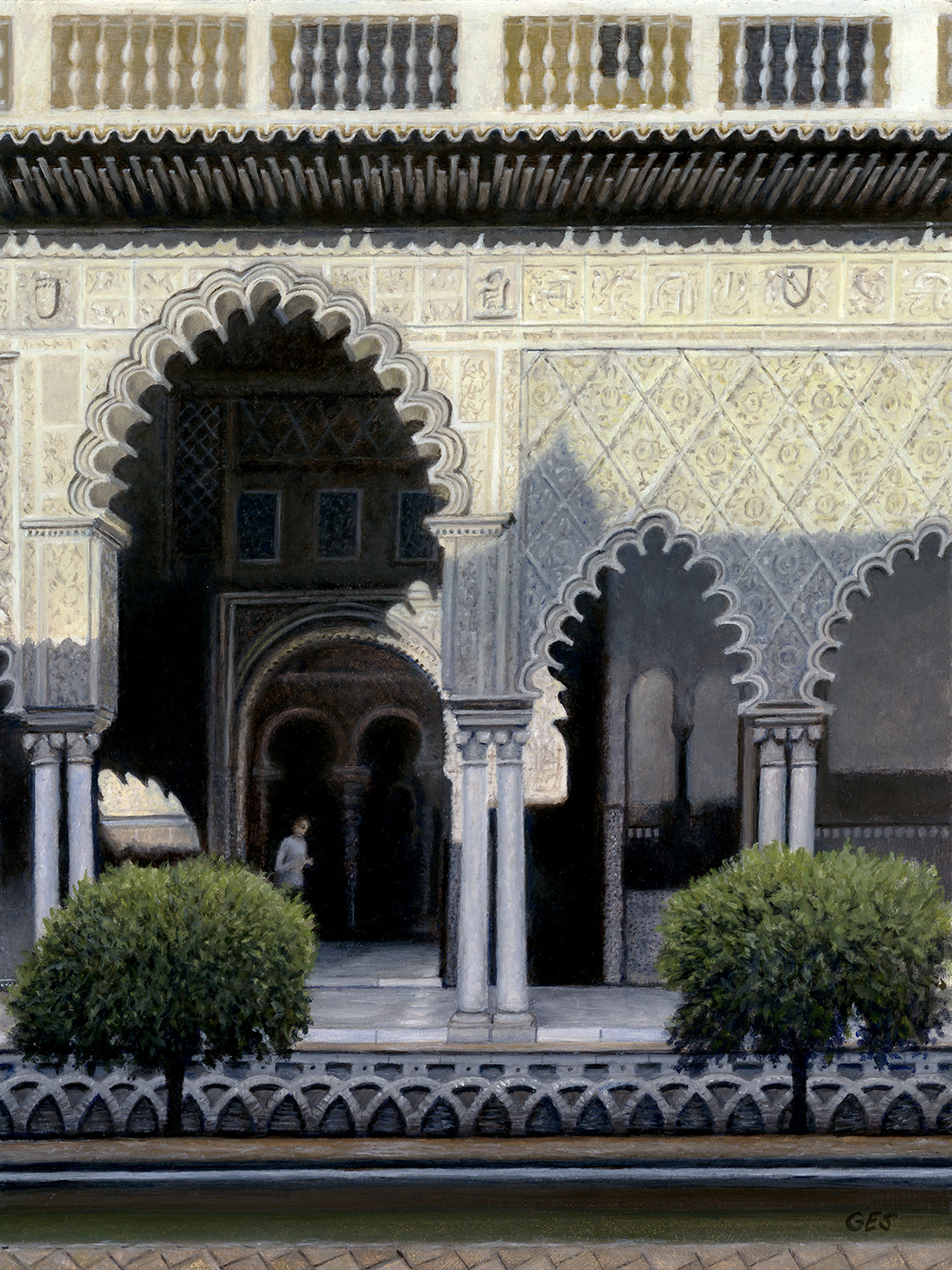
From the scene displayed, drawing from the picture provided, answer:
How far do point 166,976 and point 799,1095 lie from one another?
2.75 m

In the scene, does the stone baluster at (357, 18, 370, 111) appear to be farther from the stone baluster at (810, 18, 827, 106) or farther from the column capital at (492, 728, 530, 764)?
the column capital at (492, 728, 530, 764)

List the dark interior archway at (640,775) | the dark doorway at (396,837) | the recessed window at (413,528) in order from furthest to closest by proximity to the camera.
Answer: the dark doorway at (396,837)
the recessed window at (413,528)
the dark interior archway at (640,775)

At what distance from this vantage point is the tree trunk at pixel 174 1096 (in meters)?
7.13

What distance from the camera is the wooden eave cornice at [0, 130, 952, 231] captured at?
854cm

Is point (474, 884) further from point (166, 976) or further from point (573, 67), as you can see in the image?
→ point (573, 67)

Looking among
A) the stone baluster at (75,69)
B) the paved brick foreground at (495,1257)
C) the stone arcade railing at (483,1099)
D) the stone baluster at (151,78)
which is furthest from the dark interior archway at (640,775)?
the paved brick foreground at (495,1257)

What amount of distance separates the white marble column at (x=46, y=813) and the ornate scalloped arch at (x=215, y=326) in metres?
1.24

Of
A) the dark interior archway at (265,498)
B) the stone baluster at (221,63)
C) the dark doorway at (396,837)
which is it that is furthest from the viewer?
the dark doorway at (396,837)

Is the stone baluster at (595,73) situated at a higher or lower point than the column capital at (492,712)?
higher

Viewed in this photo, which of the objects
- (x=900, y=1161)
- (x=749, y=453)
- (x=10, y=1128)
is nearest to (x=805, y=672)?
(x=749, y=453)

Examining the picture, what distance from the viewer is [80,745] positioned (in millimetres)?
8867

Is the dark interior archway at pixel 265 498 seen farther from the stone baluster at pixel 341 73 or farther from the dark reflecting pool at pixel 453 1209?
the dark reflecting pool at pixel 453 1209

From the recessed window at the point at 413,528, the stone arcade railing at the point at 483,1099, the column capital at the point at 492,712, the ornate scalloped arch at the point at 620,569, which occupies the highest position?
the recessed window at the point at 413,528

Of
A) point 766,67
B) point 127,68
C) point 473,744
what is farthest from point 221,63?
point 473,744
